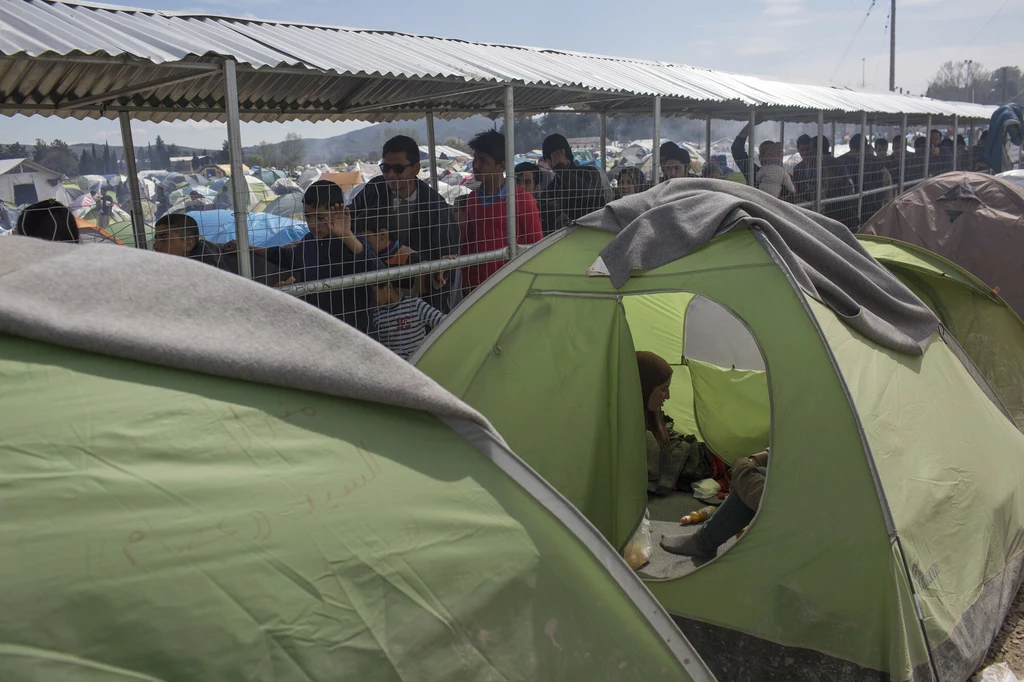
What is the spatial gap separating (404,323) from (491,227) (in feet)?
3.29

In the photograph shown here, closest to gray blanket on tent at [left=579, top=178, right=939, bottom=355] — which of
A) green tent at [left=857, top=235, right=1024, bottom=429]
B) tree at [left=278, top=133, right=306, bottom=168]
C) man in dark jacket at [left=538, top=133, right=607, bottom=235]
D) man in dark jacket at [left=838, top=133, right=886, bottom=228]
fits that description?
green tent at [left=857, top=235, right=1024, bottom=429]

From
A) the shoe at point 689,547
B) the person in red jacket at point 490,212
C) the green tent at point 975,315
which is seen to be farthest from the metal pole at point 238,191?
the green tent at point 975,315

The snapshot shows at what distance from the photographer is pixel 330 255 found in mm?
4469

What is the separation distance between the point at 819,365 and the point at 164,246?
323 centimetres

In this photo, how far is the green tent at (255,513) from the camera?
57.2 inches

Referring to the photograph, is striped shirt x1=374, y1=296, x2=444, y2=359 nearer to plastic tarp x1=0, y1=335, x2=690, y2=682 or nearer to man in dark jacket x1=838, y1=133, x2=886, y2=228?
plastic tarp x1=0, y1=335, x2=690, y2=682

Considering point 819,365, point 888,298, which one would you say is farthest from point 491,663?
point 888,298

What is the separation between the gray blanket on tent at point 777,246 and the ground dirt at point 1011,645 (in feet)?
4.27

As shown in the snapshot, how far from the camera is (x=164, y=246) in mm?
4316

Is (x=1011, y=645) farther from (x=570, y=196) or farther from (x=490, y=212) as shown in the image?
(x=570, y=196)

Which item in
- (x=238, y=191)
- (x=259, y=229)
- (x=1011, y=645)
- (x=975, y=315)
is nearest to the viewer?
(x=1011, y=645)

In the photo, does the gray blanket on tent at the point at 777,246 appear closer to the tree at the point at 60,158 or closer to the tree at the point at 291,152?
the tree at the point at 60,158

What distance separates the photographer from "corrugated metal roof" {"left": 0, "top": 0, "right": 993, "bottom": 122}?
359 cm

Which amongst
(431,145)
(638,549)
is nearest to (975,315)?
(638,549)
